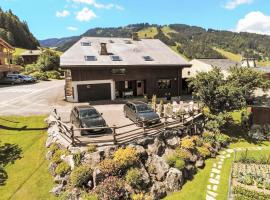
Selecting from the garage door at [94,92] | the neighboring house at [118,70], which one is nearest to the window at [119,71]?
the neighboring house at [118,70]

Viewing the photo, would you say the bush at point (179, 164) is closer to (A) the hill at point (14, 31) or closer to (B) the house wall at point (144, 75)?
(B) the house wall at point (144, 75)

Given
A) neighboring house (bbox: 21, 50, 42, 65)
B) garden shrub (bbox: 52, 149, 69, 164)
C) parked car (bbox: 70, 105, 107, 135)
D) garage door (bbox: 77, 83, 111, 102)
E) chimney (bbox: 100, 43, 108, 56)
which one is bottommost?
garden shrub (bbox: 52, 149, 69, 164)

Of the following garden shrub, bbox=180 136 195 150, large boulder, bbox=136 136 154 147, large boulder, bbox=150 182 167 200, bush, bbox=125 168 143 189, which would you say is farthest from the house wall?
large boulder, bbox=150 182 167 200

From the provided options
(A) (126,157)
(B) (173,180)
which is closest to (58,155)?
(A) (126,157)

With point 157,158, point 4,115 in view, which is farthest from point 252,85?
point 4,115

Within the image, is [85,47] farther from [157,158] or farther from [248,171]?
[248,171]

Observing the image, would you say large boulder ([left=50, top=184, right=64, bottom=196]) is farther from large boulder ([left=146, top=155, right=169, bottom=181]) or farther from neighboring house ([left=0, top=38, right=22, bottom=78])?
neighboring house ([left=0, top=38, right=22, bottom=78])
